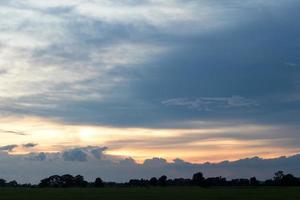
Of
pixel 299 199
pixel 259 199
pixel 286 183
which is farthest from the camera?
pixel 286 183

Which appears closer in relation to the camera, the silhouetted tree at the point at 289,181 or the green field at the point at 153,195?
the green field at the point at 153,195

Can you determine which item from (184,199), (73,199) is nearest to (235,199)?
(184,199)

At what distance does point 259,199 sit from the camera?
6988 centimetres

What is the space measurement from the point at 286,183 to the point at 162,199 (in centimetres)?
13246

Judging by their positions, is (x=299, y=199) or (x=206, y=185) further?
(x=206, y=185)

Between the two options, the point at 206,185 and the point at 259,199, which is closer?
the point at 259,199

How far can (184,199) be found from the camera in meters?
65.3

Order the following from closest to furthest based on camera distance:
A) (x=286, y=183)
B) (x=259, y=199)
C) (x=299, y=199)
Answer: (x=299, y=199) < (x=259, y=199) < (x=286, y=183)

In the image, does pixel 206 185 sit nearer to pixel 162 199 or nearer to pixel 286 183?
pixel 286 183

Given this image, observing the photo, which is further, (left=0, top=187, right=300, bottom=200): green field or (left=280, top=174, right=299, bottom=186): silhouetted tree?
(left=280, top=174, right=299, bottom=186): silhouetted tree

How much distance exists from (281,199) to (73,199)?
977 inches

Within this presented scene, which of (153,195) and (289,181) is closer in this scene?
(153,195)

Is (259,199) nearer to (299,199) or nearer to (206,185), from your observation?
(299,199)

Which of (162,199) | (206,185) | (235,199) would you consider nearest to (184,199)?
(162,199)
